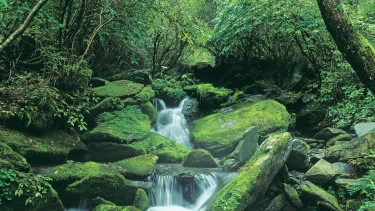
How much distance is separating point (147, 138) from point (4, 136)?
401 cm

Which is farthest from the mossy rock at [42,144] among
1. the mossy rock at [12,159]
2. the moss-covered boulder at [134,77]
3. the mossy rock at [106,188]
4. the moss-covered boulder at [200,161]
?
the moss-covered boulder at [134,77]

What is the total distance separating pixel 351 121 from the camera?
7500mm

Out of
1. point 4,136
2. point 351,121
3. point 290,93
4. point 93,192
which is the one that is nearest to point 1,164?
point 4,136

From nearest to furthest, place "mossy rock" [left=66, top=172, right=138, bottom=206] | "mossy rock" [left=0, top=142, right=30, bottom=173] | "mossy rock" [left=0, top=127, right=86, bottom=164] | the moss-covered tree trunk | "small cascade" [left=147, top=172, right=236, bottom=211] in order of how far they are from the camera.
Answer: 1. "mossy rock" [left=0, top=142, right=30, bottom=173]
2. the moss-covered tree trunk
3. "mossy rock" [left=66, top=172, right=138, bottom=206]
4. "mossy rock" [left=0, top=127, right=86, bottom=164]
5. "small cascade" [left=147, top=172, right=236, bottom=211]

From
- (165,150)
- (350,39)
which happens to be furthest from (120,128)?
(350,39)

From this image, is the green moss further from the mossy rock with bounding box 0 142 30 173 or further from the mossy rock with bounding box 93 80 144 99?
the mossy rock with bounding box 93 80 144 99

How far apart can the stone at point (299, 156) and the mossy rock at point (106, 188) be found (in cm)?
424

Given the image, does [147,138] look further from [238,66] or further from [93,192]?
[238,66]

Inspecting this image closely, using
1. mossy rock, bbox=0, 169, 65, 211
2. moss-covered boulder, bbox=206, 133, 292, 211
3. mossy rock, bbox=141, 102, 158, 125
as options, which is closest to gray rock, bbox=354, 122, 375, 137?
moss-covered boulder, bbox=206, 133, 292, 211

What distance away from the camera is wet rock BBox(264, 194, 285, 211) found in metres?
Result: 4.39

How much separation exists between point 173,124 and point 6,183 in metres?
7.48

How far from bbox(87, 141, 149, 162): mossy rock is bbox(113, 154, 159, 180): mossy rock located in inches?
19.1

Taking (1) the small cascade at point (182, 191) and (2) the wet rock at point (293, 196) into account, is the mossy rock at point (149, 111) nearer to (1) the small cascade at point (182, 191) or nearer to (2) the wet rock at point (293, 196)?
(1) the small cascade at point (182, 191)

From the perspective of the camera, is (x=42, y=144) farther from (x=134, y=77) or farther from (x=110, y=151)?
(x=134, y=77)
